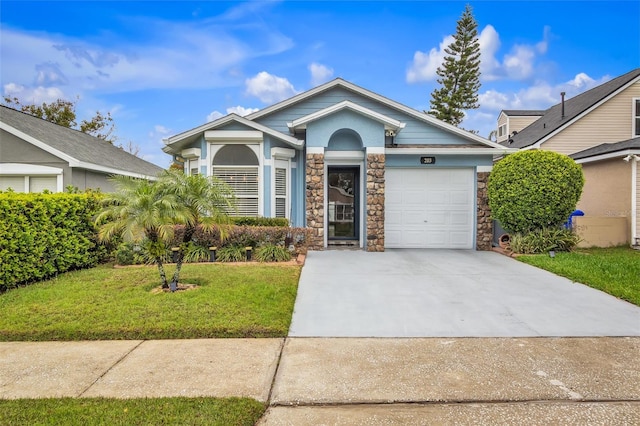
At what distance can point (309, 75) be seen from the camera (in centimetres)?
1972

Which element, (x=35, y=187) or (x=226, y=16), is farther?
(x=226, y=16)

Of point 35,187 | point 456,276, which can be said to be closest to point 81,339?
point 456,276

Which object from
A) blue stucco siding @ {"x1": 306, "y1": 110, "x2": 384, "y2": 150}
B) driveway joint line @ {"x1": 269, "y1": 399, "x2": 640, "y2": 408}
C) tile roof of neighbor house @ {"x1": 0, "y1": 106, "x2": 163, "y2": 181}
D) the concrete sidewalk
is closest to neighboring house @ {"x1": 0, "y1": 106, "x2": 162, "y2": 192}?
tile roof of neighbor house @ {"x1": 0, "y1": 106, "x2": 163, "y2": 181}

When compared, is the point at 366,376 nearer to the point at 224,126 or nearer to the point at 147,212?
the point at 147,212

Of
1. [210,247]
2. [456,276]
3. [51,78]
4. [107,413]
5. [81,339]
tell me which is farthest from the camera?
[51,78]

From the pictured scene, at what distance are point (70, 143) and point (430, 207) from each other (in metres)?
12.4

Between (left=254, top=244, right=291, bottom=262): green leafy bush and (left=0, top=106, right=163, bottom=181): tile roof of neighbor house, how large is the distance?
19.4 ft

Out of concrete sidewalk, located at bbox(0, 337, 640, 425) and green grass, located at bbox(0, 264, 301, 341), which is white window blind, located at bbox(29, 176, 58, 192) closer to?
green grass, located at bbox(0, 264, 301, 341)

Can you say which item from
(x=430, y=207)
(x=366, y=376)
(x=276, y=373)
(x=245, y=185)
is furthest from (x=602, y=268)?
(x=245, y=185)

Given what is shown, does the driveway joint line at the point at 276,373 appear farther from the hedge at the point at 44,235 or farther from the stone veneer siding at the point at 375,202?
the stone veneer siding at the point at 375,202

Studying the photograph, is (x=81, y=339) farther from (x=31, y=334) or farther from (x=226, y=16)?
(x=226, y=16)

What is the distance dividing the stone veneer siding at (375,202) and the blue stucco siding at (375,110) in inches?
63.8

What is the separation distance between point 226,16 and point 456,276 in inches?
434

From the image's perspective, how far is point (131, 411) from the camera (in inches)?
118
